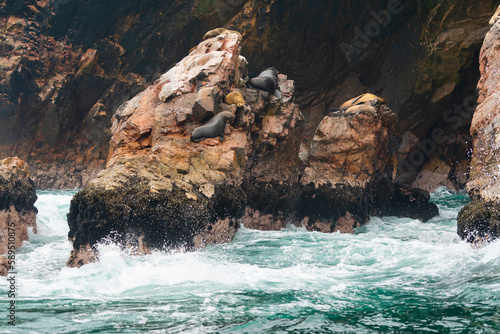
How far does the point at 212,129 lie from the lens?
968 cm

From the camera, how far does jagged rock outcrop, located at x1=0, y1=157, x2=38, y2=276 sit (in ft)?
29.6

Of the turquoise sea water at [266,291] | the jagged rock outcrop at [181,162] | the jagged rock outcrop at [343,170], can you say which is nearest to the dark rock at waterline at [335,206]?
the jagged rock outcrop at [343,170]

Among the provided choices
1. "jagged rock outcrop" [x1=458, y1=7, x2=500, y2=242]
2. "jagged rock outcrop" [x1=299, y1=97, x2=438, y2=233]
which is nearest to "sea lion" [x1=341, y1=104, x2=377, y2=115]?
"jagged rock outcrop" [x1=299, y1=97, x2=438, y2=233]

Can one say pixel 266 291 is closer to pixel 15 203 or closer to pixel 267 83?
pixel 15 203

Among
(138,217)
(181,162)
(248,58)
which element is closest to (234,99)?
(181,162)

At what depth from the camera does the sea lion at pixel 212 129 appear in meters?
9.65

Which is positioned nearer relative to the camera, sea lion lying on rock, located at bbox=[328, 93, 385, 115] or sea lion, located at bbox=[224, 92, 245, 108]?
sea lion, located at bbox=[224, 92, 245, 108]

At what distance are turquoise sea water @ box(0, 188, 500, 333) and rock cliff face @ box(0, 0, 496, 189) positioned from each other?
15.4 meters

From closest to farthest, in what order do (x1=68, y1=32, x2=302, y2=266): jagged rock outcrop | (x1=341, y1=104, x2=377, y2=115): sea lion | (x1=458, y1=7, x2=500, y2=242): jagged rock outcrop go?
(x1=458, y1=7, x2=500, y2=242): jagged rock outcrop, (x1=68, y1=32, x2=302, y2=266): jagged rock outcrop, (x1=341, y1=104, x2=377, y2=115): sea lion

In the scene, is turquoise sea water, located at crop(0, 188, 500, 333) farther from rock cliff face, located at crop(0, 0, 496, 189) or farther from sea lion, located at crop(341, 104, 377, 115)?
rock cliff face, located at crop(0, 0, 496, 189)

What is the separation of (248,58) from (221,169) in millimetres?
17367

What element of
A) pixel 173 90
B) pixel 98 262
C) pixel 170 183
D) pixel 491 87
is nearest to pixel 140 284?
pixel 98 262

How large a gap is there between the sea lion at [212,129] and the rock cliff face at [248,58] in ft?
46.6

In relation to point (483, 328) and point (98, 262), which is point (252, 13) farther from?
point (483, 328)
